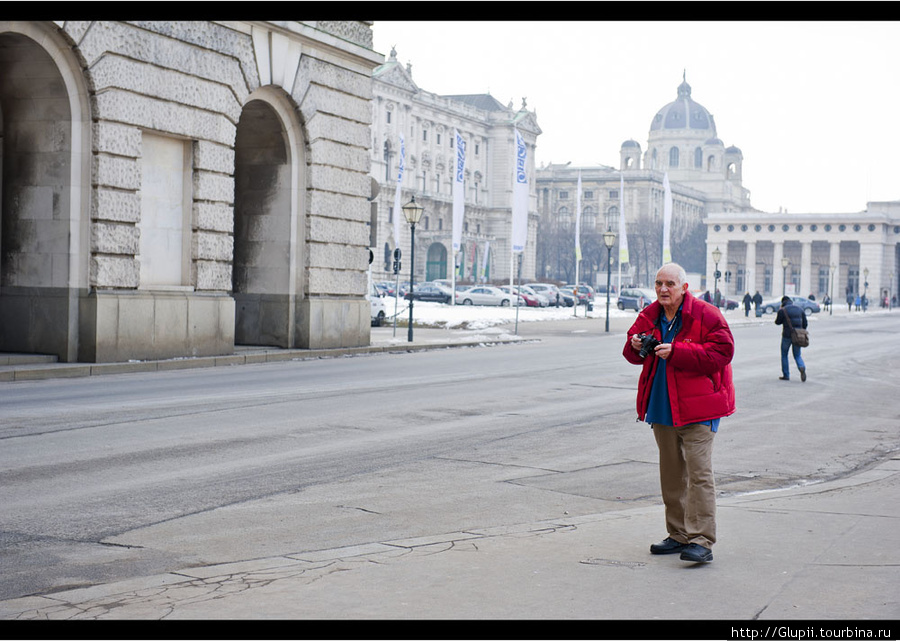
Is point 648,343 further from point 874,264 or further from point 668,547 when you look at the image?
point 874,264

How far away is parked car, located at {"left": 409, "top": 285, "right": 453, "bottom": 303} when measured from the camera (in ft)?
246

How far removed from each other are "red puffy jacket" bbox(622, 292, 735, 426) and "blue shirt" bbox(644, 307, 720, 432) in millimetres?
34

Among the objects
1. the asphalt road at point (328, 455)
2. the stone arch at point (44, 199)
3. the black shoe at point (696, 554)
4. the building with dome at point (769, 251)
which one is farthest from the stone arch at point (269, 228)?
the building with dome at point (769, 251)

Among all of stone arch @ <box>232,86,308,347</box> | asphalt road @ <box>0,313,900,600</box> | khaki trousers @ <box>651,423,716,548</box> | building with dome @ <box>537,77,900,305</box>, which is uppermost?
building with dome @ <box>537,77,900,305</box>

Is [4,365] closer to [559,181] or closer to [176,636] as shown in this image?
[176,636]

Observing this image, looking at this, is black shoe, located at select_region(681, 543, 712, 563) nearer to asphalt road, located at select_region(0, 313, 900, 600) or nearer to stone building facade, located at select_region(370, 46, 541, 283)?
asphalt road, located at select_region(0, 313, 900, 600)

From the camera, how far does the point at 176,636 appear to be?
501 centimetres

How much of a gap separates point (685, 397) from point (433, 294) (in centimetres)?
6844

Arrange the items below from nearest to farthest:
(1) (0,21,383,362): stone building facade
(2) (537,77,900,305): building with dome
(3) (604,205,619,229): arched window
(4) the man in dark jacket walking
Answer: (1) (0,21,383,362): stone building facade < (4) the man in dark jacket walking < (2) (537,77,900,305): building with dome < (3) (604,205,619,229): arched window

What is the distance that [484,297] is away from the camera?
2908 inches

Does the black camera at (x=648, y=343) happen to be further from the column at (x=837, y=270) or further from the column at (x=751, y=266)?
the column at (x=751, y=266)

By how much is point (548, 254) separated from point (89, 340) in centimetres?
13763

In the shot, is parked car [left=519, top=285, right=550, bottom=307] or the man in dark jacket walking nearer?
the man in dark jacket walking

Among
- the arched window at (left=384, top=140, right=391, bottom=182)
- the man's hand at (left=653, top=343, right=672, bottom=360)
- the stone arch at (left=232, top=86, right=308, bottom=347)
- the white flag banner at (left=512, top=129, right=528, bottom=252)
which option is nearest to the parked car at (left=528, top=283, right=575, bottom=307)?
the white flag banner at (left=512, top=129, right=528, bottom=252)
